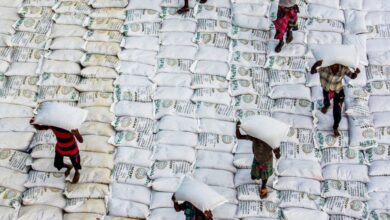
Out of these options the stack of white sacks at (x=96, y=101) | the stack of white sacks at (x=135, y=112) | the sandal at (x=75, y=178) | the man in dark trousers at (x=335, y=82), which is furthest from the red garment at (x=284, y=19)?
the sandal at (x=75, y=178)

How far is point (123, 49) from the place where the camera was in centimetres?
629

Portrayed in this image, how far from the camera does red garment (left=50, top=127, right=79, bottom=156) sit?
191 inches

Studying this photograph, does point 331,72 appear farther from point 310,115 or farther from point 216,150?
point 216,150

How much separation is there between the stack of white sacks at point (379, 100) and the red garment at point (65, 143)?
2563 mm

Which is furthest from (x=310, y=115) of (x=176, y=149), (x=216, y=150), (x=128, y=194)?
(x=128, y=194)

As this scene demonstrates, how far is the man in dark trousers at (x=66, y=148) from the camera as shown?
4848 millimetres

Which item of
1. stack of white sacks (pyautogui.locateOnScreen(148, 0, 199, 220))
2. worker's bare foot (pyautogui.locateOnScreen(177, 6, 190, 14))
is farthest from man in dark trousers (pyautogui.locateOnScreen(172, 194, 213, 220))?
worker's bare foot (pyautogui.locateOnScreen(177, 6, 190, 14))

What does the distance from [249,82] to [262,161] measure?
4.22ft

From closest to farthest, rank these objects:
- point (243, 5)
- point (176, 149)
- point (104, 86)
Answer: point (176, 149) < point (104, 86) < point (243, 5)

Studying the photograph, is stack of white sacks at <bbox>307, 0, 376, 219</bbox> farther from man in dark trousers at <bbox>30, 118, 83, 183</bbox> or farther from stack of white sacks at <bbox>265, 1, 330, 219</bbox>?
man in dark trousers at <bbox>30, 118, 83, 183</bbox>

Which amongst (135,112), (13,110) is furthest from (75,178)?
(13,110)

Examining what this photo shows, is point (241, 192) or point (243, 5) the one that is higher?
point (243, 5)

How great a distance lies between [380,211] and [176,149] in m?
1.84

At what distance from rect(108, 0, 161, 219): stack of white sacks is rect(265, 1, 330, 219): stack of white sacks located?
119 centimetres
